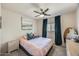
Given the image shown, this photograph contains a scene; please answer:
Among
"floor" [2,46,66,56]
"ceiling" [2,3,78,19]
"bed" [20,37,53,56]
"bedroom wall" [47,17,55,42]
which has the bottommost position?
"floor" [2,46,66,56]

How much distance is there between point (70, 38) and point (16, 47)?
928 millimetres

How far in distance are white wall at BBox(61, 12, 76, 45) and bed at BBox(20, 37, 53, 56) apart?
32 cm

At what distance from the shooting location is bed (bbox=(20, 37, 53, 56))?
45.7 inches

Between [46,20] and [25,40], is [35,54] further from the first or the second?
[46,20]

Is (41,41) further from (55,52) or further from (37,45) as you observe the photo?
(55,52)

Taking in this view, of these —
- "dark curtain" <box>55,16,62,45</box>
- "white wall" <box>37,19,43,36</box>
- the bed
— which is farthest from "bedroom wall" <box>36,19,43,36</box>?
"dark curtain" <box>55,16,62,45</box>

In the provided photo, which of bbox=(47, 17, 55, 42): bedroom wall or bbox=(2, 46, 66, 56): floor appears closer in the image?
bbox=(2, 46, 66, 56): floor

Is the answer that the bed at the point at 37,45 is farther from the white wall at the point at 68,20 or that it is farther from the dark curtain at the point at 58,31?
the white wall at the point at 68,20

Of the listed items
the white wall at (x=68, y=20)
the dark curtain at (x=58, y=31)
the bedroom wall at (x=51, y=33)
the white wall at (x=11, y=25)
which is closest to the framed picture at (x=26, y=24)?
the white wall at (x=11, y=25)

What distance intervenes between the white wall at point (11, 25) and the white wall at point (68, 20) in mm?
672

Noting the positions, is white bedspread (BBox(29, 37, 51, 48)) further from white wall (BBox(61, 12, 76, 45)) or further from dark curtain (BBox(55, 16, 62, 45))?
white wall (BBox(61, 12, 76, 45))

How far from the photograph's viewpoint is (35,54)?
Answer: 1097mm

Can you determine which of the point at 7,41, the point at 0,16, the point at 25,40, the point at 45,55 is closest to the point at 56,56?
the point at 45,55

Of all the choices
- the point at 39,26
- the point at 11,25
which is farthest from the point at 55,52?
the point at 11,25
